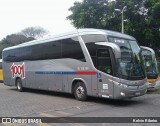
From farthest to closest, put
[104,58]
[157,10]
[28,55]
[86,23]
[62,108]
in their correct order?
[86,23] → [157,10] → [28,55] → [104,58] → [62,108]

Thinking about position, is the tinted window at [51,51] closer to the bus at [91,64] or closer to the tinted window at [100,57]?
the bus at [91,64]

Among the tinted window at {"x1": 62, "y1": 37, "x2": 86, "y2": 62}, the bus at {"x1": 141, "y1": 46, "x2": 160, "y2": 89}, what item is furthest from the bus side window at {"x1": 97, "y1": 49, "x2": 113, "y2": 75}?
the bus at {"x1": 141, "y1": 46, "x2": 160, "y2": 89}

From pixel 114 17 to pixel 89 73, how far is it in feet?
76.5

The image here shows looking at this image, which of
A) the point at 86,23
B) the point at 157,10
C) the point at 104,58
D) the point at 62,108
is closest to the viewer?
the point at 62,108

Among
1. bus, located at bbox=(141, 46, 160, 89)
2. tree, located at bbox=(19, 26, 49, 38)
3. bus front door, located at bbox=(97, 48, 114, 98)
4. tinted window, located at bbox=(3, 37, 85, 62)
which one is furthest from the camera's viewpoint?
tree, located at bbox=(19, 26, 49, 38)

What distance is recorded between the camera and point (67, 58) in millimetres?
14812

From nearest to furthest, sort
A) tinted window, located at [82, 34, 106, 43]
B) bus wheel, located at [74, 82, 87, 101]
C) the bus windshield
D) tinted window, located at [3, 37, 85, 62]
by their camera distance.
Answer: the bus windshield, tinted window, located at [82, 34, 106, 43], bus wheel, located at [74, 82, 87, 101], tinted window, located at [3, 37, 85, 62]

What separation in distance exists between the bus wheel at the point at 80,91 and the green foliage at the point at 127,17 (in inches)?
783

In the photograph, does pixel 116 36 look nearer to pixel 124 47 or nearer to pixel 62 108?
pixel 124 47

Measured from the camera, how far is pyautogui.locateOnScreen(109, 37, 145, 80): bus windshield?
1206 centimetres

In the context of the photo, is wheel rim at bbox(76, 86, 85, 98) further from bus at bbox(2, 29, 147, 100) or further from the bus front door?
the bus front door

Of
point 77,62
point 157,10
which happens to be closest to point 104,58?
point 77,62

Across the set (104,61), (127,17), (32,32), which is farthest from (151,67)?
(32,32)

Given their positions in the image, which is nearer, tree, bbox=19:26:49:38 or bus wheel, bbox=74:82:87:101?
bus wheel, bbox=74:82:87:101
